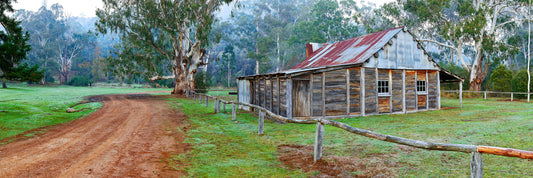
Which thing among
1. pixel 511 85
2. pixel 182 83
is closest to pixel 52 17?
pixel 182 83

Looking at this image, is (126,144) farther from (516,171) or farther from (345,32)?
(345,32)

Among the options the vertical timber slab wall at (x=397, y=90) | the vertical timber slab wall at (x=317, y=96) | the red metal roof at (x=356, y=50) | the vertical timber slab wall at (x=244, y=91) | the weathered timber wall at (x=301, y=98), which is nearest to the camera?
the vertical timber slab wall at (x=317, y=96)

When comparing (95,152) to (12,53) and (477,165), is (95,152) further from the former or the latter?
(12,53)

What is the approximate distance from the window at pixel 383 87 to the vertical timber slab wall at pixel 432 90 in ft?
12.6

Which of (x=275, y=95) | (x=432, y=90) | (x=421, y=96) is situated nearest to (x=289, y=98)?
(x=275, y=95)

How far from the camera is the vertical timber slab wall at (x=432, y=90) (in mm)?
19984

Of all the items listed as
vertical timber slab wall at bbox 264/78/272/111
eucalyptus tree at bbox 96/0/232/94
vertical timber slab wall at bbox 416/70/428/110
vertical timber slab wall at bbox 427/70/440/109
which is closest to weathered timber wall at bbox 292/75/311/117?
vertical timber slab wall at bbox 264/78/272/111

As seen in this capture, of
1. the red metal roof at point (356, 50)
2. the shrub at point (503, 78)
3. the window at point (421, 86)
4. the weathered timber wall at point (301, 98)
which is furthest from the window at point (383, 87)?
the shrub at point (503, 78)

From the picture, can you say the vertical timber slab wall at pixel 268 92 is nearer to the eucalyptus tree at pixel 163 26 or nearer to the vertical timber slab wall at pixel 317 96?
the vertical timber slab wall at pixel 317 96

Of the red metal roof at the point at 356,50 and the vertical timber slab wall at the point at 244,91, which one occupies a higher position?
the red metal roof at the point at 356,50

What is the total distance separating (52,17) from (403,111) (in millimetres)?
95901

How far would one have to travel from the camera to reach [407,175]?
234 inches

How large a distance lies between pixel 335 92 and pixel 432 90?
8187 millimetres

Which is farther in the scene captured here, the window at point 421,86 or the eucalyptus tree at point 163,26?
the eucalyptus tree at point 163,26
